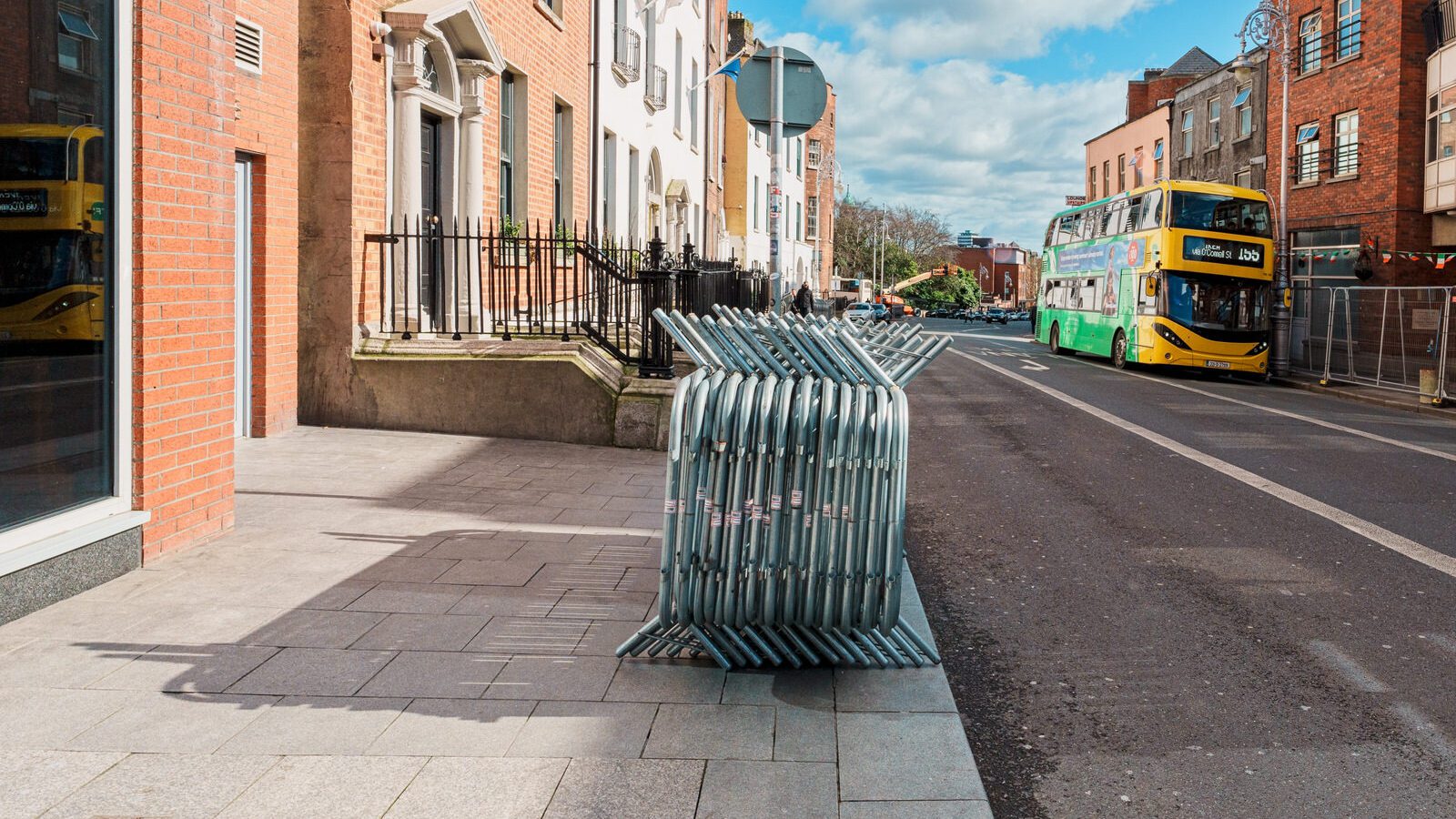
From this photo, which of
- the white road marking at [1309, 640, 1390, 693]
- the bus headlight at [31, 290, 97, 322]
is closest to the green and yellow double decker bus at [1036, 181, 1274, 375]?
the white road marking at [1309, 640, 1390, 693]

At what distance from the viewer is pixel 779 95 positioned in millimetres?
8305

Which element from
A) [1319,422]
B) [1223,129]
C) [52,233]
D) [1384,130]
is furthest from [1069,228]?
[52,233]

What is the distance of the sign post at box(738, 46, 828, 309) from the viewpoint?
8336 mm

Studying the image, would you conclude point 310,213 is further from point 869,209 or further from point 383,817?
point 869,209

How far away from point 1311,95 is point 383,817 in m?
35.3

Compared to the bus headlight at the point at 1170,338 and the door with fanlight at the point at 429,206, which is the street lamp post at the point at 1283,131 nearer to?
the bus headlight at the point at 1170,338

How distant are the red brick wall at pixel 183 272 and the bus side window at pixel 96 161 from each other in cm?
19

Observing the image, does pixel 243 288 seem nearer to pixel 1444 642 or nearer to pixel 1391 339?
pixel 1444 642

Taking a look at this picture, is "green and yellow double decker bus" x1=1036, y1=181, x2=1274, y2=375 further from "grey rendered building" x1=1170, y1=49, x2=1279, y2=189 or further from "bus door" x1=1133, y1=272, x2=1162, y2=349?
"grey rendered building" x1=1170, y1=49, x2=1279, y2=189

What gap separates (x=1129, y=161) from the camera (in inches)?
2009

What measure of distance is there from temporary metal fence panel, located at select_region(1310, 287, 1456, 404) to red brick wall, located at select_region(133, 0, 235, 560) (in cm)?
1891

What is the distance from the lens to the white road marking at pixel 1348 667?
4.84 m

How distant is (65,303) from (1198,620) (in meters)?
5.53

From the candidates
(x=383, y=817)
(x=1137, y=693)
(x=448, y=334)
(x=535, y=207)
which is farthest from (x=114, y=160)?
(x=535, y=207)
